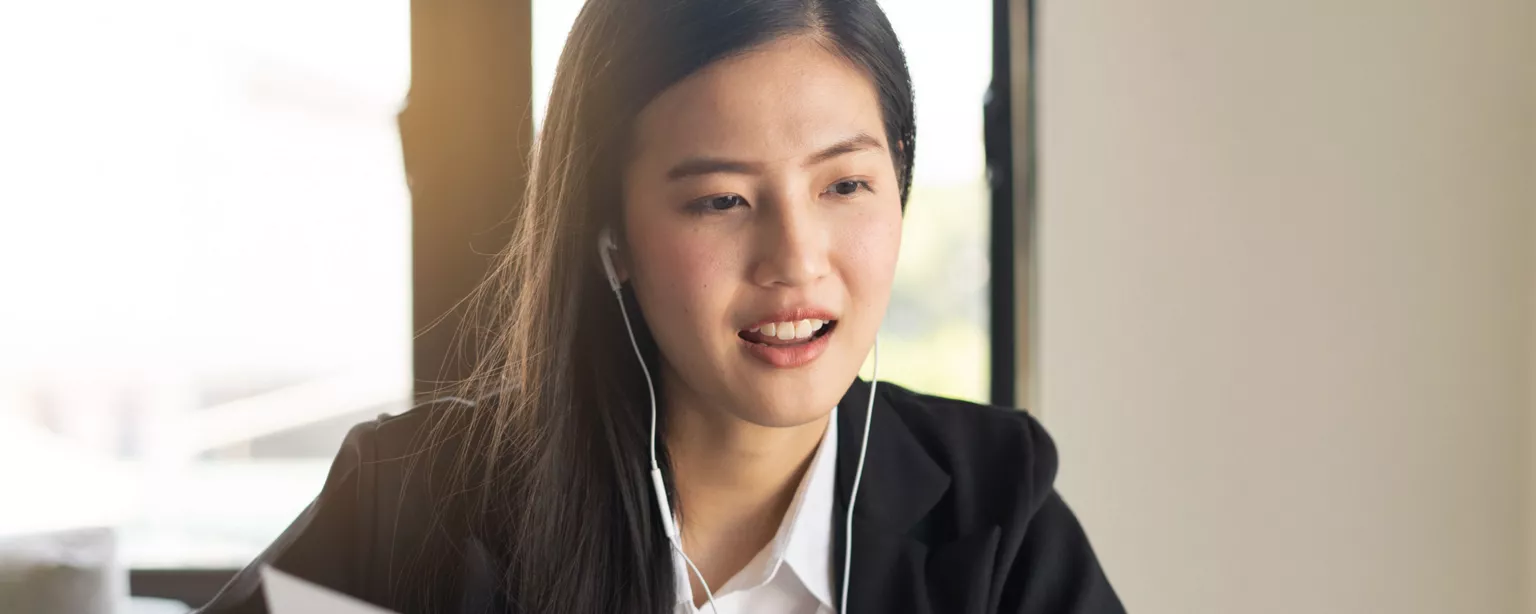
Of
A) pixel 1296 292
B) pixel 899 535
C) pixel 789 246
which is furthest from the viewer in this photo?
pixel 1296 292

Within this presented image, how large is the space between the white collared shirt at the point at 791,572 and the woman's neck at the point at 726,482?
0.02m

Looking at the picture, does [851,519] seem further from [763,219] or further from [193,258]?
[193,258]

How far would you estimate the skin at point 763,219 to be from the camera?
28.4 inches

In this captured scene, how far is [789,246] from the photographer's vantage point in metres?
0.72

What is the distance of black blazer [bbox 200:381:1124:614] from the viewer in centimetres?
82

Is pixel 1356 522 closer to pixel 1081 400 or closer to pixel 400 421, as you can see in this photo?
pixel 1081 400

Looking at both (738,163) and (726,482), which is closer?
(738,163)

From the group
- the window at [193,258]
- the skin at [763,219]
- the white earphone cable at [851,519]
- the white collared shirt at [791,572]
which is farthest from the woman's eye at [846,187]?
the window at [193,258]

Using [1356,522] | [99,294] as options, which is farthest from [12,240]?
[1356,522]

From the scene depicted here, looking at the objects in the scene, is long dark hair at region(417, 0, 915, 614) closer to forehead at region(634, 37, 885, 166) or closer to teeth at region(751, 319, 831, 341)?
forehead at region(634, 37, 885, 166)

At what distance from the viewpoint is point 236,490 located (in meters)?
0.90

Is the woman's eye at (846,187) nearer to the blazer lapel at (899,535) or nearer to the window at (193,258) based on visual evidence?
the blazer lapel at (899,535)

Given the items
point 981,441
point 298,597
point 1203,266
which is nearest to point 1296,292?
point 1203,266

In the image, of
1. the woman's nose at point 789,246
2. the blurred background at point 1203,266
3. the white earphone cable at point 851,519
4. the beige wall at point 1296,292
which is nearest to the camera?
the woman's nose at point 789,246
